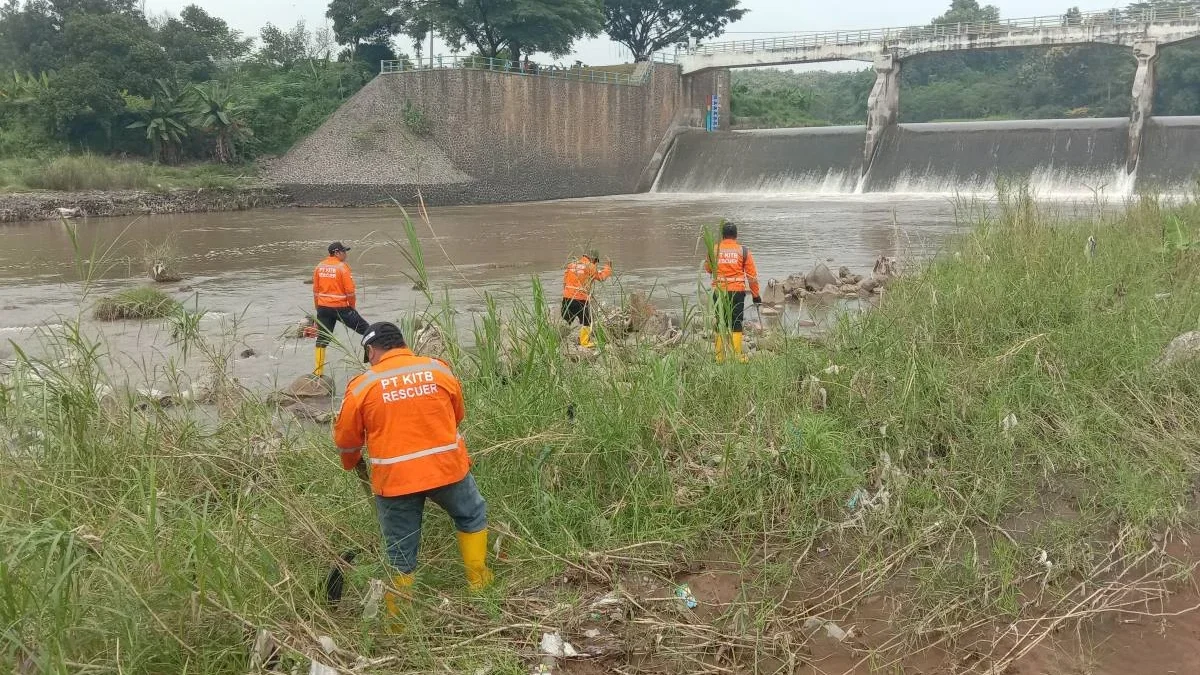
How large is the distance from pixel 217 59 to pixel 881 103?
33.6m

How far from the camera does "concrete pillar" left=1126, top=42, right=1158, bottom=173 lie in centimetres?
2778

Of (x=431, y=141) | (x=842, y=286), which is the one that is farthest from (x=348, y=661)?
(x=431, y=141)

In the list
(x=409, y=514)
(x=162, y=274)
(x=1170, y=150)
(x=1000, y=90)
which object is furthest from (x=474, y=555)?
(x=1000, y=90)

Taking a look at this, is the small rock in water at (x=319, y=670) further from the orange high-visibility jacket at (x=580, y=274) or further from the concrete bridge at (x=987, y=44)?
the concrete bridge at (x=987, y=44)

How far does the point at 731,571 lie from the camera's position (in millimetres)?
3850

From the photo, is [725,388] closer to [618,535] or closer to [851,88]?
[618,535]

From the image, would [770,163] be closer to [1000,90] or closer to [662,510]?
[1000,90]

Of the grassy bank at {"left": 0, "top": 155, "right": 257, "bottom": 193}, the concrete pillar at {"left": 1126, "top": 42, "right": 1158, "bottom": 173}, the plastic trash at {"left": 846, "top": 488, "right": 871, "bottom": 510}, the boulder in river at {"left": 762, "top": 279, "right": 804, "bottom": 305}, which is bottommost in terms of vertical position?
the plastic trash at {"left": 846, "top": 488, "right": 871, "bottom": 510}

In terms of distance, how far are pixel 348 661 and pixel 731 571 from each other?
1598 millimetres

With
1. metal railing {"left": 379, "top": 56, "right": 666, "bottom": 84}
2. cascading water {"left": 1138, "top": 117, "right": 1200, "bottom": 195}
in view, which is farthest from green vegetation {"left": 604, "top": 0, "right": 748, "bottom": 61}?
cascading water {"left": 1138, "top": 117, "right": 1200, "bottom": 195}

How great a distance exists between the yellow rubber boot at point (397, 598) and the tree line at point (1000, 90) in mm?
44102

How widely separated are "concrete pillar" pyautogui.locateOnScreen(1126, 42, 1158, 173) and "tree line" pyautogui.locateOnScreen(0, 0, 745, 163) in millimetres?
21771

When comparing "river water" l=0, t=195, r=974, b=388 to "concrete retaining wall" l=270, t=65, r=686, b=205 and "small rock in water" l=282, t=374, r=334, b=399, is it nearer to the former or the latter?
"small rock in water" l=282, t=374, r=334, b=399

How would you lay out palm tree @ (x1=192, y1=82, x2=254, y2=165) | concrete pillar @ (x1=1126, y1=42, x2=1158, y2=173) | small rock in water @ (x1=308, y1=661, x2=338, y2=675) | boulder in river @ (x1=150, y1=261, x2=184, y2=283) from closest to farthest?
small rock in water @ (x1=308, y1=661, x2=338, y2=675) < boulder in river @ (x1=150, y1=261, x2=184, y2=283) < concrete pillar @ (x1=1126, y1=42, x2=1158, y2=173) < palm tree @ (x1=192, y1=82, x2=254, y2=165)
